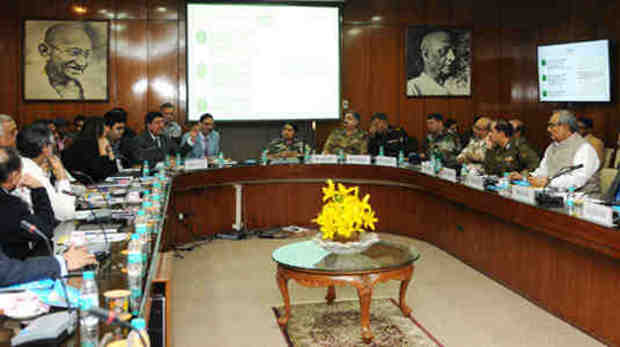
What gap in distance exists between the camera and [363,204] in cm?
384

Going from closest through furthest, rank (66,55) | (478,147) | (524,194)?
(524,194) → (478,147) → (66,55)

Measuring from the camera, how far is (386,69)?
9.00 metres

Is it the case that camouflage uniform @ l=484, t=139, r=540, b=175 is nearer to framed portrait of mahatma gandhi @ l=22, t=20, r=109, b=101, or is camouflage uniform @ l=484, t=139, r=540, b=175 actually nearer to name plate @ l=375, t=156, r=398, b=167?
name plate @ l=375, t=156, r=398, b=167

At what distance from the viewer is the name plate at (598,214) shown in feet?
11.2

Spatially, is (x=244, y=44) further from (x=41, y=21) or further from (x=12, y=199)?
(x=12, y=199)

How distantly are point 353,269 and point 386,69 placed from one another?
19.1 ft

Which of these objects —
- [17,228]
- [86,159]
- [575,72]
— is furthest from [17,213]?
[575,72]

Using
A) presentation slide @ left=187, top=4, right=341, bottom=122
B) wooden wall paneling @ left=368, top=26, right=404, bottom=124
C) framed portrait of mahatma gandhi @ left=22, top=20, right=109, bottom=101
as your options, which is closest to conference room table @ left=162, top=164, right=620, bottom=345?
presentation slide @ left=187, top=4, right=341, bottom=122

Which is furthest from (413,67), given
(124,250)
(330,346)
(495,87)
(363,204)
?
(124,250)

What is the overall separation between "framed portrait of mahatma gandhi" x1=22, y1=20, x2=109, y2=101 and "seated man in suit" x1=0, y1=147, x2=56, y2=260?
4980 millimetres

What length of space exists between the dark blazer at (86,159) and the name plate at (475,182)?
119 inches

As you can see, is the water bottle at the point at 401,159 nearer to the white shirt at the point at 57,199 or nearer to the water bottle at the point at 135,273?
the white shirt at the point at 57,199

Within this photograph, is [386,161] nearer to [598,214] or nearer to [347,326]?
[347,326]

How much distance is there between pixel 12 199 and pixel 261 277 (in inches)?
102
